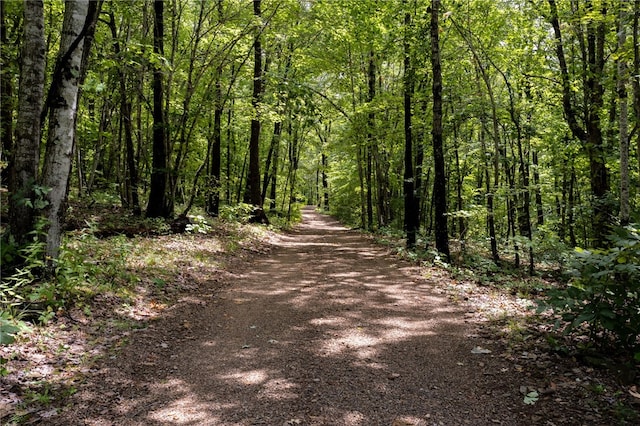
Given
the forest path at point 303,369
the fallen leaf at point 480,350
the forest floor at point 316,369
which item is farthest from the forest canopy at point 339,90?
the fallen leaf at point 480,350

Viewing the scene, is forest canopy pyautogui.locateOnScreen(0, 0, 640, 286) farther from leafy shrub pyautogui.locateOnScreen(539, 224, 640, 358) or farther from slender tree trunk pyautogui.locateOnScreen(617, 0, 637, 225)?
leafy shrub pyautogui.locateOnScreen(539, 224, 640, 358)

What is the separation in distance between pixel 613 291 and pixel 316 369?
3039 mm

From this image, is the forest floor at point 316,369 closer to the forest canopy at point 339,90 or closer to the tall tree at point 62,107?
the tall tree at point 62,107

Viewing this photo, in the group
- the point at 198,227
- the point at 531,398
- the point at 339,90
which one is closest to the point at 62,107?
the point at 198,227

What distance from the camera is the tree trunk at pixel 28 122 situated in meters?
5.08

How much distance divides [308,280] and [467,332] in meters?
4.04

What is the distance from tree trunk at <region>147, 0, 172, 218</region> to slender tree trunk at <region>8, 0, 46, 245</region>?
20.8ft

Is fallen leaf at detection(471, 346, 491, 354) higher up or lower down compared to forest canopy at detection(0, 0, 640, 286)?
lower down

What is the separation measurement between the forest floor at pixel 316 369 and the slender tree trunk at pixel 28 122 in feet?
4.68

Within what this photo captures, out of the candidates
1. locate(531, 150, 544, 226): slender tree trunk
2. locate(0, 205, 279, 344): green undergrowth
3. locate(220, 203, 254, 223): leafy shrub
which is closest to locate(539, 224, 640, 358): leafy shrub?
locate(0, 205, 279, 344): green undergrowth

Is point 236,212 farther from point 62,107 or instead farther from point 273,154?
point 62,107

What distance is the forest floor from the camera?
11.1ft

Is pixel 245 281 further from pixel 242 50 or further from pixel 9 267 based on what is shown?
pixel 242 50

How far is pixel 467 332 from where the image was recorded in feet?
18.0
